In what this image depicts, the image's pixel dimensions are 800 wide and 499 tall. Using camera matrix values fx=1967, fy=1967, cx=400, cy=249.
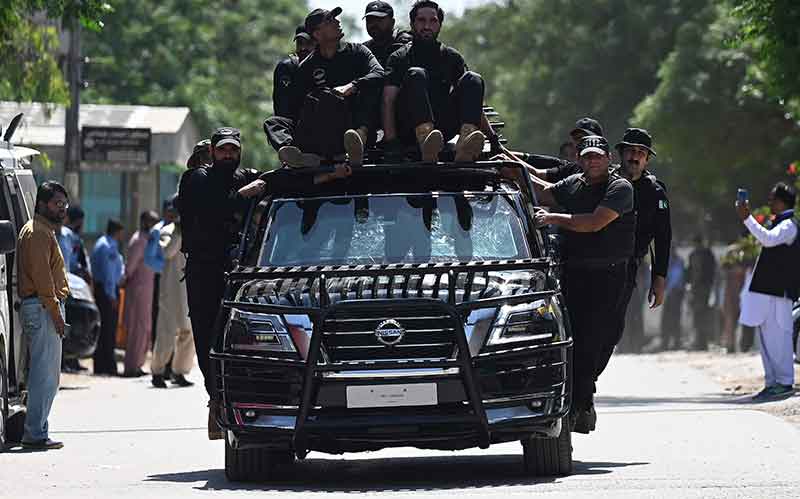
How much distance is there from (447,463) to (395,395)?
7.73ft

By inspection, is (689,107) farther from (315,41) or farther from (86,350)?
(315,41)

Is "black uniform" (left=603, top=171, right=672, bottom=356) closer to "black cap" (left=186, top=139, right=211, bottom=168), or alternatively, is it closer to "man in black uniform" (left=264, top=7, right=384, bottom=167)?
"man in black uniform" (left=264, top=7, right=384, bottom=167)

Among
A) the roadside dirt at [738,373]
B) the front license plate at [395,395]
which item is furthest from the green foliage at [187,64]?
the front license plate at [395,395]

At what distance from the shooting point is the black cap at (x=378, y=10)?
43.4 feet

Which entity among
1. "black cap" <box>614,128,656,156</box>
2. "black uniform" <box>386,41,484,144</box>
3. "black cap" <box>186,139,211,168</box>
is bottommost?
"black cap" <box>186,139,211,168</box>

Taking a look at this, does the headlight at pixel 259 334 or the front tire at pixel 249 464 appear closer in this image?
the headlight at pixel 259 334

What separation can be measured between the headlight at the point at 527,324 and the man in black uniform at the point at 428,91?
1.42 metres

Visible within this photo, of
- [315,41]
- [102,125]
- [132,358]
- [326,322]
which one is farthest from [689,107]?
[326,322]

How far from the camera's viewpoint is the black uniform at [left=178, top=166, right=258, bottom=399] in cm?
1252

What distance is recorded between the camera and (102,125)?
2944 cm

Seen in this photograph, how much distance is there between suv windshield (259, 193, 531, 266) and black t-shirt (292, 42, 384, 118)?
1.12 m

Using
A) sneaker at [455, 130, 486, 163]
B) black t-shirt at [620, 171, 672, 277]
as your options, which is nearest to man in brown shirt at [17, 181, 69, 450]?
sneaker at [455, 130, 486, 163]

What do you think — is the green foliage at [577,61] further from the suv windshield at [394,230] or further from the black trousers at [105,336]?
the suv windshield at [394,230]

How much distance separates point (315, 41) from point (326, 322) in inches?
109
